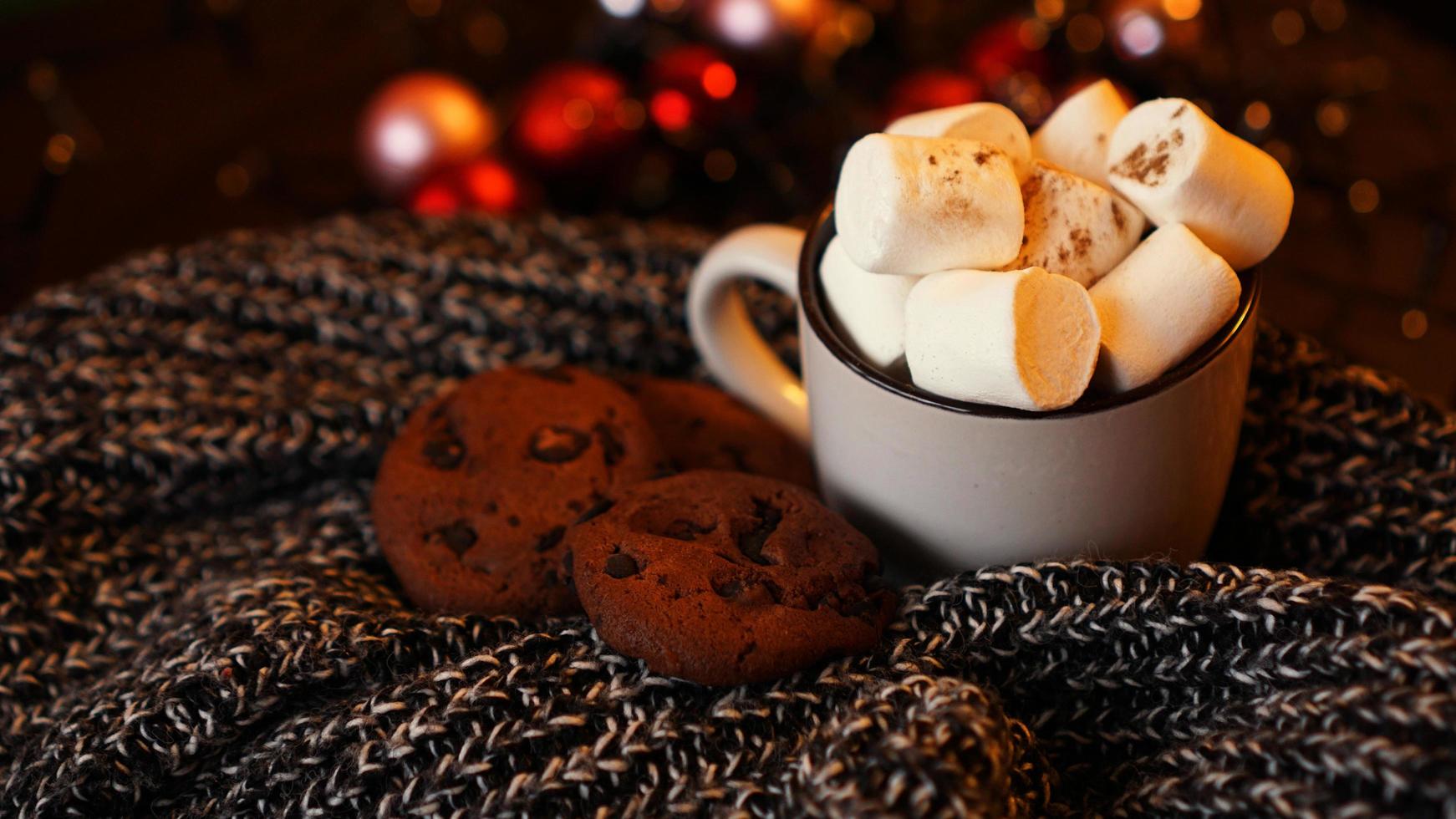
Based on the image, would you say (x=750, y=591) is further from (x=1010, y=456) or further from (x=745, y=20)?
(x=745, y=20)

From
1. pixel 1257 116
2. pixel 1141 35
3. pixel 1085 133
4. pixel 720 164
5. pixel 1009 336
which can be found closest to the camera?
pixel 1009 336

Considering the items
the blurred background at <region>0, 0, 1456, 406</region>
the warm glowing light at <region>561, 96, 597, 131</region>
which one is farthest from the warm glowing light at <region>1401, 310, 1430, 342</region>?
the warm glowing light at <region>561, 96, 597, 131</region>

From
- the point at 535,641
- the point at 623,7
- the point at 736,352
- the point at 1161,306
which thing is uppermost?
the point at 623,7

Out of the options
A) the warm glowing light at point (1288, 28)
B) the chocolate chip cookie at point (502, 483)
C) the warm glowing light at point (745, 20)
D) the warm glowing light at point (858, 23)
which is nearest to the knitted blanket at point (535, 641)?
the chocolate chip cookie at point (502, 483)

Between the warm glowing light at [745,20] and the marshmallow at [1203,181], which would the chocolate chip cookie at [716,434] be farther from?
the warm glowing light at [745,20]

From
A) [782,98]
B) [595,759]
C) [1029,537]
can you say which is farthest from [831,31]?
[595,759]

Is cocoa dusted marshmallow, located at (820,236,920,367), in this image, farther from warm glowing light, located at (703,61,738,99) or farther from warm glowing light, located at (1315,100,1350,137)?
warm glowing light, located at (1315,100,1350,137)

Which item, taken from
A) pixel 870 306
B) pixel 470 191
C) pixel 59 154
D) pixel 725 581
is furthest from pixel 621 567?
pixel 59 154
